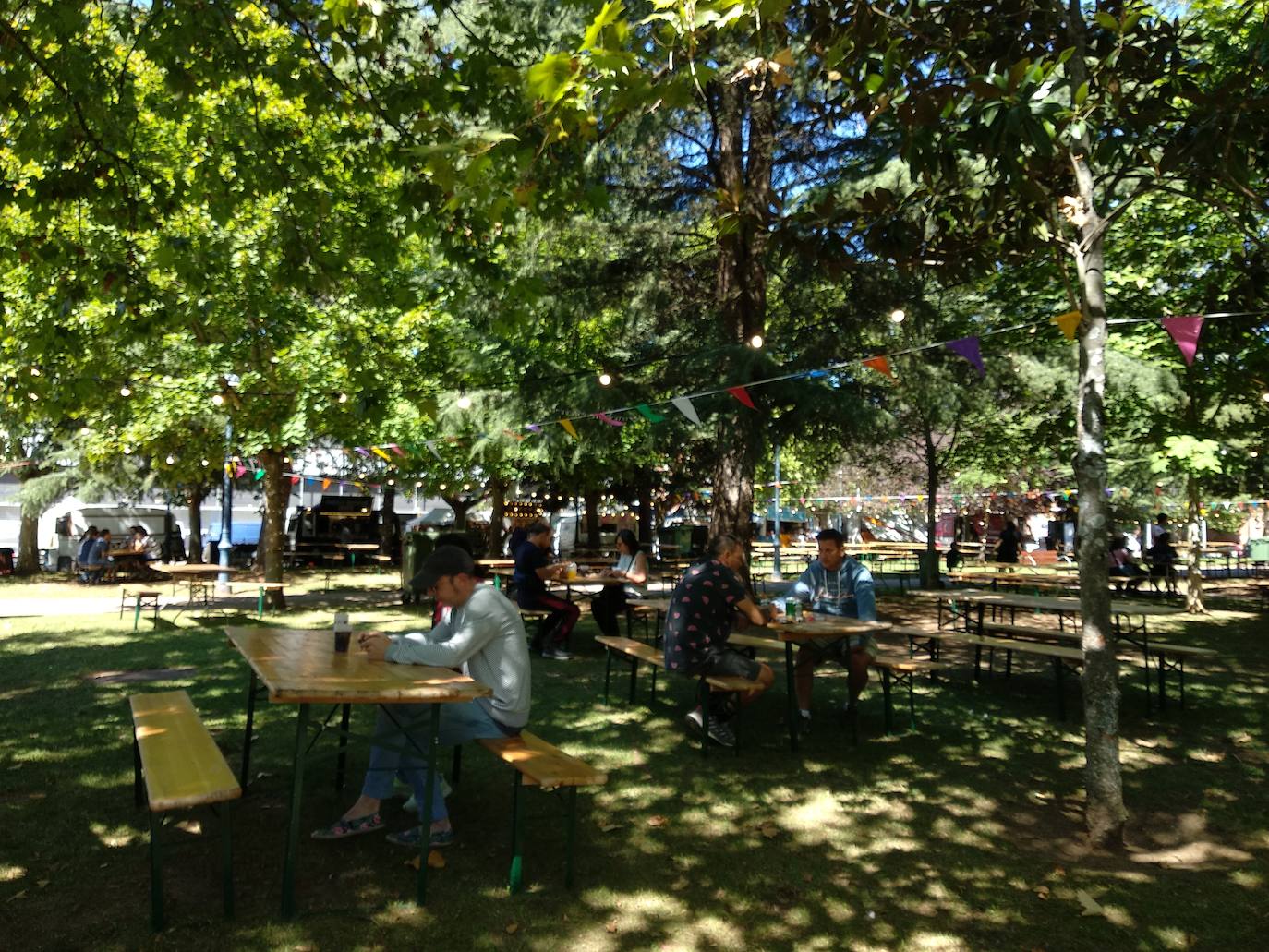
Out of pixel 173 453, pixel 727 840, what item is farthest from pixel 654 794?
pixel 173 453

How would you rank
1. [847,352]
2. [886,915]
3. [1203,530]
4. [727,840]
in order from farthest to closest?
[1203,530], [847,352], [727,840], [886,915]

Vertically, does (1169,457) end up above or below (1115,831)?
above

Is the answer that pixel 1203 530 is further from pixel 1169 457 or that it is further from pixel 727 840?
pixel 727 840

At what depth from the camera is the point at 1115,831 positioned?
462cm

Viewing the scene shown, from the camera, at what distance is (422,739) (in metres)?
4.43

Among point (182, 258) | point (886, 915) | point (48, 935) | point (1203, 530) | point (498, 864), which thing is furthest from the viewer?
point (1203, 530)

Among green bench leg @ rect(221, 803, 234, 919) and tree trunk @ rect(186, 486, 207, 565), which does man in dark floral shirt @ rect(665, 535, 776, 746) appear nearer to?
green bench leg @ rect(221, 803, 234, 919)

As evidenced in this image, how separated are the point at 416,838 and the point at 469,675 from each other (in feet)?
2.58

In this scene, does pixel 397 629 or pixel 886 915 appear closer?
pixel 886 915

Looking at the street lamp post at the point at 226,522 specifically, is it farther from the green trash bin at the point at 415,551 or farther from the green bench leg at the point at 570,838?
the green bench leg at the point at 570,838

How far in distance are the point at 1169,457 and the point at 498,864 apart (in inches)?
452

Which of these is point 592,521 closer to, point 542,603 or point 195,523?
point 195,523

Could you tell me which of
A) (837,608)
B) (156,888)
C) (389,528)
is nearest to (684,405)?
(837,608)

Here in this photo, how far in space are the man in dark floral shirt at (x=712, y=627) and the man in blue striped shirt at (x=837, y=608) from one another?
0.65m
